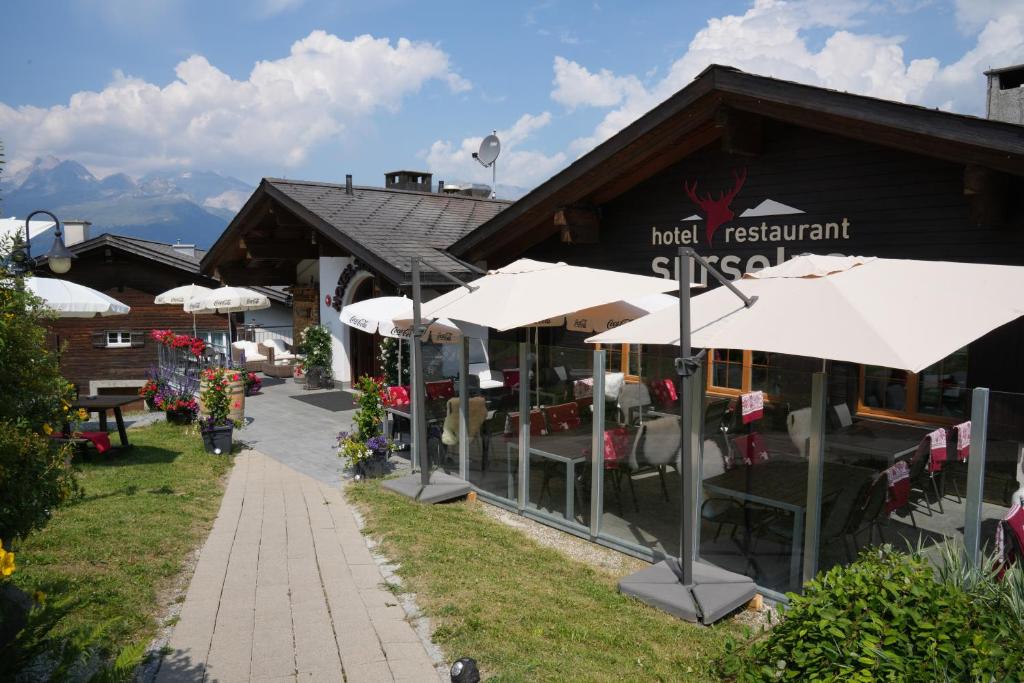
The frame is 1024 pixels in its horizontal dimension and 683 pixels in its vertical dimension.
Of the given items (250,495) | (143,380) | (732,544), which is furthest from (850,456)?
(143,380)

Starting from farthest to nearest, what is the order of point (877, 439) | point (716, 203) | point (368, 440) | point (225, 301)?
point (225, 301), point (716, 203), point (368, 440), point (877, 439)

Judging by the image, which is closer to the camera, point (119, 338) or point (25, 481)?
point (25, 481)

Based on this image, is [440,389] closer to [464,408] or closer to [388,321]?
[464,408]

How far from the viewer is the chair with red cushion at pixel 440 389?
930cm

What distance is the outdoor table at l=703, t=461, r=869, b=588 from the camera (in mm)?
5113

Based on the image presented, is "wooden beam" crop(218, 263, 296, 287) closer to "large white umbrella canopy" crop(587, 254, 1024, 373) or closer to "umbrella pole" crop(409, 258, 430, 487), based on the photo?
"umbrella pole" crop(409, 258, 430, 487)

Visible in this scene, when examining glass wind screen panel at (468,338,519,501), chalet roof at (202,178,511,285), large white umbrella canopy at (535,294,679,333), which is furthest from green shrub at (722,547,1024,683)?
chalet roof at (202,178,511,285)

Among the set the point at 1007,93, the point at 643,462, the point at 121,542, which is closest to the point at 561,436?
the point at 643,462

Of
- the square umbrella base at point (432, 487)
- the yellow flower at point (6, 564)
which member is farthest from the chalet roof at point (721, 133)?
the yellow flower at point (6, 564)

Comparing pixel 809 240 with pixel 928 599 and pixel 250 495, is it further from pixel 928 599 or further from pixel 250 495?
pixel 250 495

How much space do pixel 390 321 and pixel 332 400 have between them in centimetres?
573

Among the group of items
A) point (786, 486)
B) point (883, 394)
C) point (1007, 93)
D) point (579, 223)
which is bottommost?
point (786, 486)

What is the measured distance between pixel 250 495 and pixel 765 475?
236 inches

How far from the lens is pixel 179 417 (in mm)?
13289
